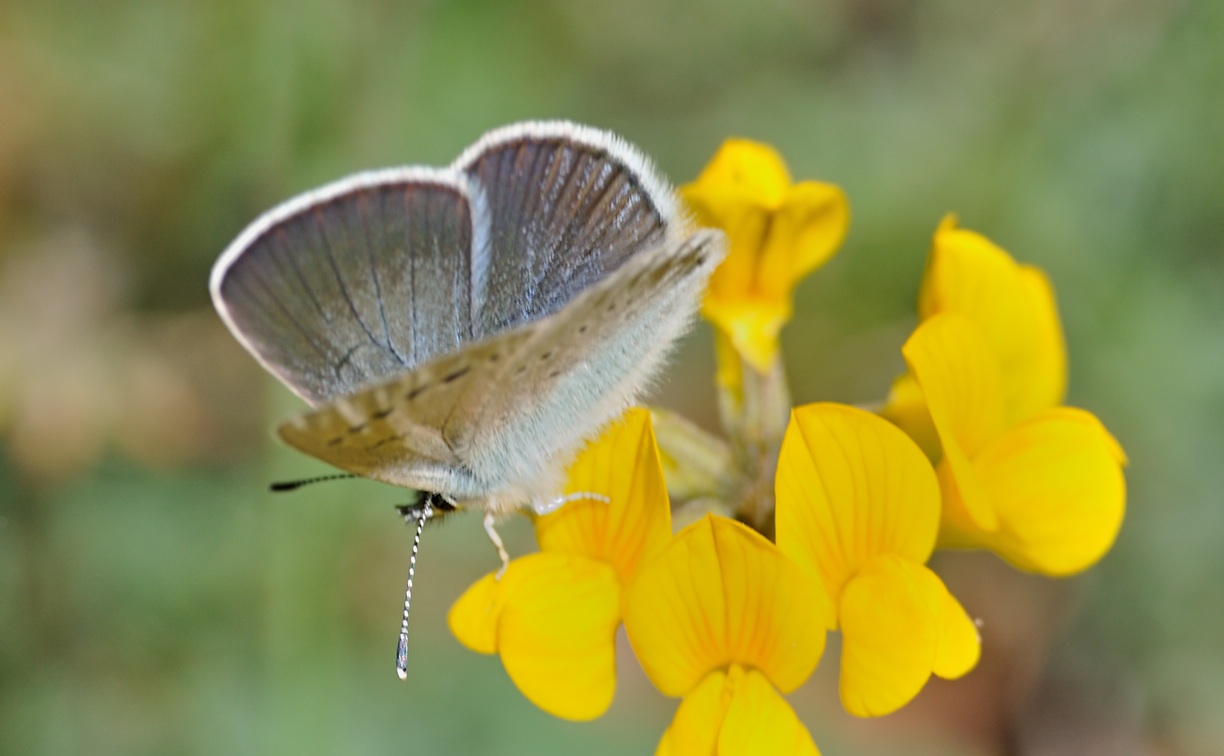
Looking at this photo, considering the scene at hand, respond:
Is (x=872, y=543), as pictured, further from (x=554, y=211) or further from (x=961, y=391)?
(x=554, y=211)

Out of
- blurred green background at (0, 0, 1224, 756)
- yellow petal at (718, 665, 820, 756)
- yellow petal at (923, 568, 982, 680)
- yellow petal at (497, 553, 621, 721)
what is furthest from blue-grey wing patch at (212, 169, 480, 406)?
blurred green background at (0, 0, 1224, 756)

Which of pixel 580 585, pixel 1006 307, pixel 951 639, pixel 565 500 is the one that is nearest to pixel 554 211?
pixel 565 500

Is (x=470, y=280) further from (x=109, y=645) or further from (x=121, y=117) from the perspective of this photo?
(x=121, y=117)

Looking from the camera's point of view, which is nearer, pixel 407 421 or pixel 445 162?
pixel 407 421

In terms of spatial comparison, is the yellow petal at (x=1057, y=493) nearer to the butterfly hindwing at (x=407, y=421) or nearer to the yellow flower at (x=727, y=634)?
the yellow flower at (x=727, y=634)

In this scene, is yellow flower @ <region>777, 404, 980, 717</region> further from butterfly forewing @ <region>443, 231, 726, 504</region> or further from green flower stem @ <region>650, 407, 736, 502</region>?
green flower stem @ <region>650, 407, 736, 502</region>

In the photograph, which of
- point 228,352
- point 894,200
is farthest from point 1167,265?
point 228,352
